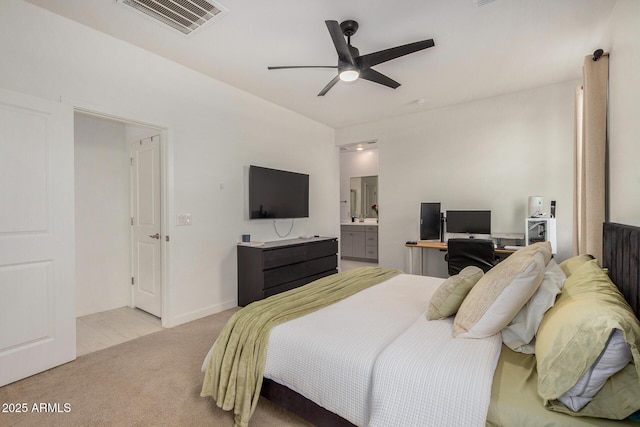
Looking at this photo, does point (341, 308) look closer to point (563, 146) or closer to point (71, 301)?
point (71, 301)

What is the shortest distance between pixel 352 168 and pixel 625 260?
19.8ft

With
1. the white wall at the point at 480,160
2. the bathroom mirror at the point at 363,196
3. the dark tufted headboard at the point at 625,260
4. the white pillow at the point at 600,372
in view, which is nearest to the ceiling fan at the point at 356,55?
the dark tufted headboard at the point at 625,260

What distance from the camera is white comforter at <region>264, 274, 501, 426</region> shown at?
114 cm

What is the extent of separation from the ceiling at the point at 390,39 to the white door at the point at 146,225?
1123 millimetres

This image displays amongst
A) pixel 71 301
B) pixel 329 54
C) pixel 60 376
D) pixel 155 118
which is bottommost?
pixel 60 376

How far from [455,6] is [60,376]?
13.0 ft

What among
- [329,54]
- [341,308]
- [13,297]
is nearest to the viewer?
[341,308]

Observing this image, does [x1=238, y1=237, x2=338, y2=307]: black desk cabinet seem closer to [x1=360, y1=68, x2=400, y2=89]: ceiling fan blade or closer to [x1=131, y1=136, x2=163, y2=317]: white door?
[x1=131, y1=136, x2=163, y2=317]: white door

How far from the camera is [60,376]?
7.29 ft

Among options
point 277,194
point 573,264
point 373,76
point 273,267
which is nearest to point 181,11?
point 373,76

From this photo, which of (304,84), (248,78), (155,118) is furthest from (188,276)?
(304,84)

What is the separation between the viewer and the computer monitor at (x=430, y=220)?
4.45 m

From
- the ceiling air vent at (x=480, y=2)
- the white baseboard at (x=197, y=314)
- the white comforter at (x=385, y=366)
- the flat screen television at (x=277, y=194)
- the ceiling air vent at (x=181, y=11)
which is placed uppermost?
the ceiling air vent at (x=181, y=11)

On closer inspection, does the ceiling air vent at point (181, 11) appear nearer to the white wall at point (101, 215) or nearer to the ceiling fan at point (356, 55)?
the ceiling fan at point (356, 55)
